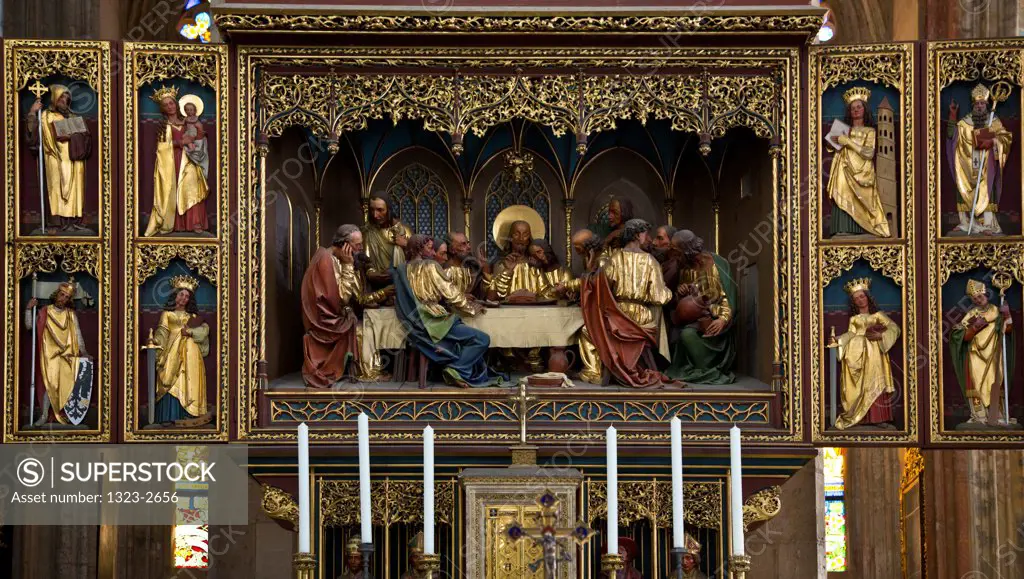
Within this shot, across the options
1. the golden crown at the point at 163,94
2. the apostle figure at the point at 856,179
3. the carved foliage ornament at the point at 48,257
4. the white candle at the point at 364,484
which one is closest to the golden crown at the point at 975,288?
the apostle figure at the point at 856,179

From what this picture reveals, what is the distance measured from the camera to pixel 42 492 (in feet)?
46.2

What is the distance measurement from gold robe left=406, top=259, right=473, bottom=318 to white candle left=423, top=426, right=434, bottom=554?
10.6 feet

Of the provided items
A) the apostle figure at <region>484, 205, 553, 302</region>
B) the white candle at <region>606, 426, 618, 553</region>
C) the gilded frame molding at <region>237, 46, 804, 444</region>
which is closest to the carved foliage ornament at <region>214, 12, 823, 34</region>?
the gilded frame molding at <region>237, 46, 804, 444</region>

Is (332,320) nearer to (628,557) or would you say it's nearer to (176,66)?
(176,66)

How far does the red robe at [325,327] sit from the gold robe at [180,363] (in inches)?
38.3

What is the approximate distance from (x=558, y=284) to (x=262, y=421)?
3069 millimetres

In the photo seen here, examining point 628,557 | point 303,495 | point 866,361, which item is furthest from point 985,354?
point 303,495

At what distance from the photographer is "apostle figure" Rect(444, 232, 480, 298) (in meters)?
14.1

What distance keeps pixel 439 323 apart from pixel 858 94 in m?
4.25

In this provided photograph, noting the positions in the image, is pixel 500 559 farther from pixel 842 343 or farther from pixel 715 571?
pixel 842 343

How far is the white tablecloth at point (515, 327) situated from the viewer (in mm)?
13898

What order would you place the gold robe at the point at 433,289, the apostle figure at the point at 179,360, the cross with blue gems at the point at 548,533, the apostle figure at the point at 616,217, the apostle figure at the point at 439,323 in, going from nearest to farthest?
the cross with blue gems at the point at 548,533, the apostle figure at the point at 179,360, the apostle figure at the point at 439,323, the gold robe at the point at 433,289, the apostle figure at the point at 616,217

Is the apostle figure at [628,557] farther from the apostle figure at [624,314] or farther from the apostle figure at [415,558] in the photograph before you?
the apostle figure at [415,558]

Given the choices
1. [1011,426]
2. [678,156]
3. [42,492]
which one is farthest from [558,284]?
[42,492]
